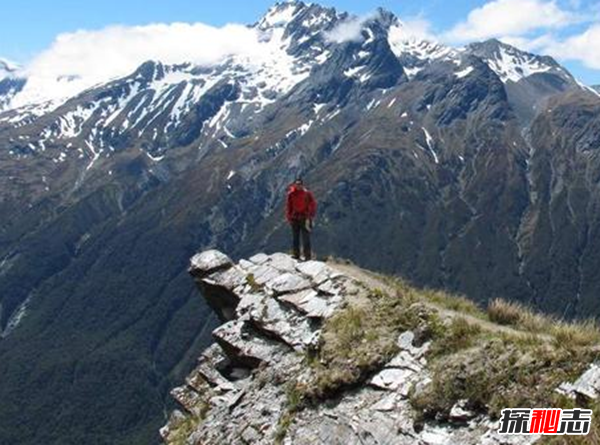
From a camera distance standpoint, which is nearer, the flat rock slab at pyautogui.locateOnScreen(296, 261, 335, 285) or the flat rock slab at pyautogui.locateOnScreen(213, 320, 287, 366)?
the flat rock slab at pyautogui.locateOnScreen(213, 320, 287, 366)

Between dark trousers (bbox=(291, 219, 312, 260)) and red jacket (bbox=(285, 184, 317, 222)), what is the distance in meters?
0.23

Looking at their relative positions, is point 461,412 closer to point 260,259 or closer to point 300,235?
point 260,259

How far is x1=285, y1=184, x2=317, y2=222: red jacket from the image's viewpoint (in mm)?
35031

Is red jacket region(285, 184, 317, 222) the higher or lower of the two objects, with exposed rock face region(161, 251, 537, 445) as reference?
higher

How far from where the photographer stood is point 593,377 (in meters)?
16.1

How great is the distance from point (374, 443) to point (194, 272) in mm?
18068

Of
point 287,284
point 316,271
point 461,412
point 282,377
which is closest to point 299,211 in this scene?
point 316,271

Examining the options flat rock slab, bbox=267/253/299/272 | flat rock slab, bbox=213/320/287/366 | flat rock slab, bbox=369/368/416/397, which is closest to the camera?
flat rock slab, bbox=369/368/416/397

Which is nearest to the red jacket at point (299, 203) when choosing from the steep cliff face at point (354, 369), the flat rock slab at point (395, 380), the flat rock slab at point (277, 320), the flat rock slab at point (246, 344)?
the steep cliff face at point (354, 369)

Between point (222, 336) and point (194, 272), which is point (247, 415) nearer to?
point (222, 336)

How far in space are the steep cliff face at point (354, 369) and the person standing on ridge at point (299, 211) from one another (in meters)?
2.60

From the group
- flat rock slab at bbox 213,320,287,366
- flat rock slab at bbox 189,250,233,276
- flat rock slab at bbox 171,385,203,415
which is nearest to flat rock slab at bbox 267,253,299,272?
flat rock slab at bbox 189,250,233,276

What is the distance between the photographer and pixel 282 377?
2436 cm

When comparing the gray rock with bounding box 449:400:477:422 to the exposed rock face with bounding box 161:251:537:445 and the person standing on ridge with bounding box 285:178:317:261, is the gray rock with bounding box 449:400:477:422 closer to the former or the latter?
the exposed rock face with bounding box 161:251:537:445
